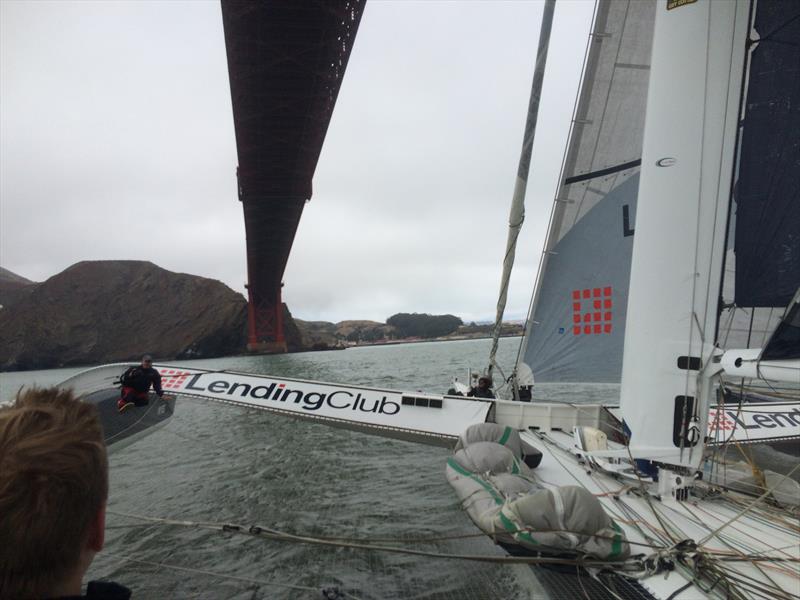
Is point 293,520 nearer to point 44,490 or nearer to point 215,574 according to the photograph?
point 215,574

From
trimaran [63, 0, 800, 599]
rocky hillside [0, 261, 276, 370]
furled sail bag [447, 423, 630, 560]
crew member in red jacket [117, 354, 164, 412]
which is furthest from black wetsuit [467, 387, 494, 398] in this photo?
rocky hillside [0, 261, 276, 370]

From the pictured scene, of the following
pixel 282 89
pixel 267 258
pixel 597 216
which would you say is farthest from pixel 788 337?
pixel 267 258

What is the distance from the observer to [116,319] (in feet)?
216

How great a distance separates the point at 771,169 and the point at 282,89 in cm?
1853

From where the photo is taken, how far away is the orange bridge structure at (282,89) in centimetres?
1580

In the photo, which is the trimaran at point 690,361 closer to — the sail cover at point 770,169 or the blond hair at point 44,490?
the sail cover at point 770,169

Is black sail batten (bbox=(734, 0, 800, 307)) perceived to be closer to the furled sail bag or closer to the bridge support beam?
the furled sail bag

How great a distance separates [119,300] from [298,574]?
73.9 m

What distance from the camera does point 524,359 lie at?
23.7ft

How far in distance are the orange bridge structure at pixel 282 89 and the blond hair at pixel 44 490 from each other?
56.1 feet

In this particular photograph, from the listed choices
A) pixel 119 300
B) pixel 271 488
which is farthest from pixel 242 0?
pixel 119 300

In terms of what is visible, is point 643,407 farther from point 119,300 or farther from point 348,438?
point 119,300

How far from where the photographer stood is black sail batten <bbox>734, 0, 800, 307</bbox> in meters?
3.18

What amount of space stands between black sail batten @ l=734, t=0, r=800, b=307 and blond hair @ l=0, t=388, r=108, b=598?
3823 mm
